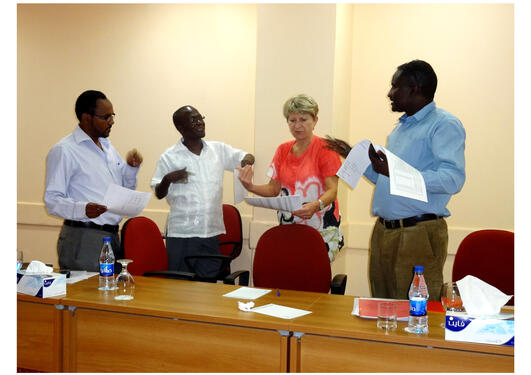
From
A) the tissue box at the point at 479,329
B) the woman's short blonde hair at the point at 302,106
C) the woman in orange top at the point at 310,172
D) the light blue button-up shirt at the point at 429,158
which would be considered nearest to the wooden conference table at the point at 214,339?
the tissue box at the point at 479,329

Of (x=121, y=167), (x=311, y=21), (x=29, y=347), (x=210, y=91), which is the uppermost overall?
(x=311, y=21)

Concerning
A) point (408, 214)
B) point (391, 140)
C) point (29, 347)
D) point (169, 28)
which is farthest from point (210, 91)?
point (29, 347)

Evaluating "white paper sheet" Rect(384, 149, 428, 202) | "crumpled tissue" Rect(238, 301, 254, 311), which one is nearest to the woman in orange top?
"white paper sheet" Rect(384, 149, 428, 202)

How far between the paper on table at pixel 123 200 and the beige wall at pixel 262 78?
136 centimetres

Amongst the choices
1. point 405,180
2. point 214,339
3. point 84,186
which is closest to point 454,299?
point 405,180

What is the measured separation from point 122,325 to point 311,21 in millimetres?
2828

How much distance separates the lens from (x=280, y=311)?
7.14 ft

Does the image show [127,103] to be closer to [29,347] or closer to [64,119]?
[64,119]

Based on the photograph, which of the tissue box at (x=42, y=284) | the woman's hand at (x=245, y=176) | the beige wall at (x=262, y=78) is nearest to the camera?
the tissue box at (x=42, y=284)

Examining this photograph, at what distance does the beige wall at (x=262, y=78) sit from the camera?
4.05 m

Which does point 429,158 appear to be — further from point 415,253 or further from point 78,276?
point 78,276

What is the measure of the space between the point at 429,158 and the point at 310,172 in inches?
33.0

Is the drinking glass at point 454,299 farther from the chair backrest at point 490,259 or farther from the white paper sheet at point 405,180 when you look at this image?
the chair backrest at point 490,259

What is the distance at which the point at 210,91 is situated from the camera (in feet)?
16.6
